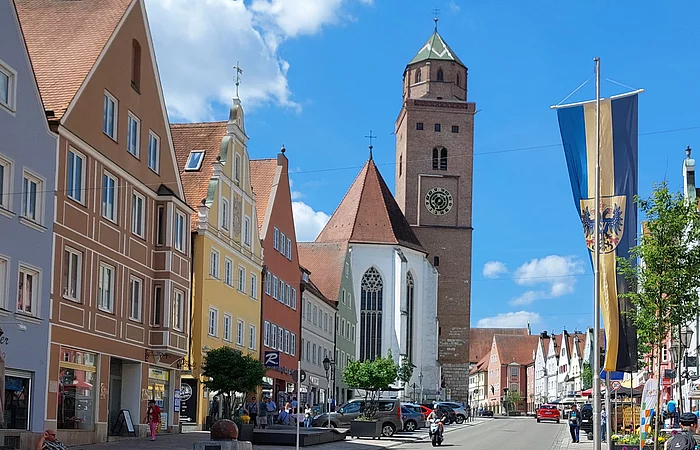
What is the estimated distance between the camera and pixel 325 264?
7669 cm

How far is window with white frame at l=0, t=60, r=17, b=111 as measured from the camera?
24.3 meters

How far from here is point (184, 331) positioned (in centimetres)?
3528

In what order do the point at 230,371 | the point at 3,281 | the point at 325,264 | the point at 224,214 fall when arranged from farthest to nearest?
the point at 325,264, the point at 224,214, the point at 230,371, the point at 3,281

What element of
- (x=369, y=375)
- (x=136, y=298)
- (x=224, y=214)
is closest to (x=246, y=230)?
(x=224, y=214)

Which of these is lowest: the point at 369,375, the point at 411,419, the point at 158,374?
the point at 411,419

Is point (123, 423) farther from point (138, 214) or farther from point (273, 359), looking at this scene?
point (273, 359)

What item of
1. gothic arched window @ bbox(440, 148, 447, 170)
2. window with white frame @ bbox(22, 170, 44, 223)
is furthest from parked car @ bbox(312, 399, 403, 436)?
gothic arched window @ bbox(440, 148, 447, 170)

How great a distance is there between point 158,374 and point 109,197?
694 centimetres

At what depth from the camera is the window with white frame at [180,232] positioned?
113 ft

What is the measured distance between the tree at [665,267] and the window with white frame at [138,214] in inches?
563

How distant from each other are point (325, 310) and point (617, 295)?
44704 mm

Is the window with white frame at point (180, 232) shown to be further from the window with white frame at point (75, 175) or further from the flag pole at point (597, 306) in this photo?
the flag pole at point (597, 306)

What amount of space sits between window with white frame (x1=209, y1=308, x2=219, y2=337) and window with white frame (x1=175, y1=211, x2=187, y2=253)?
5532mm

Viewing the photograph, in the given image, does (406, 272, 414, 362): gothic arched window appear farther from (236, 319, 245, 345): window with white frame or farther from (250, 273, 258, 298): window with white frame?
(236, 319, 245, 345): window with white frame
